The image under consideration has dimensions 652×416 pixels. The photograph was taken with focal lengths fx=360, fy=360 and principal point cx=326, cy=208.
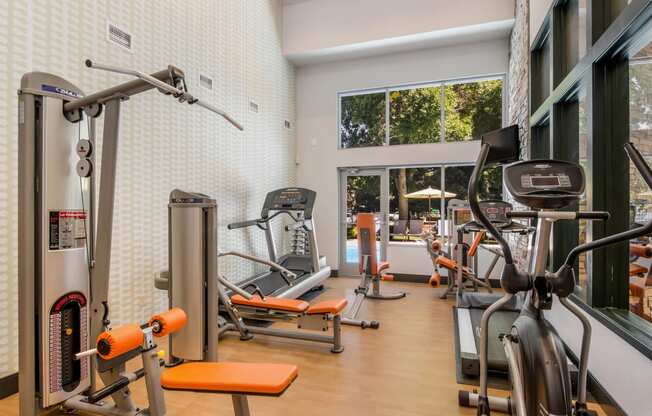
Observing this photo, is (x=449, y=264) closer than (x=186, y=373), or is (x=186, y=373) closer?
(x=186, y=373)

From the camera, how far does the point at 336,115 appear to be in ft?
23.9

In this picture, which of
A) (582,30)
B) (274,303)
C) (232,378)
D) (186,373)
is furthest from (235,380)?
(582,30)

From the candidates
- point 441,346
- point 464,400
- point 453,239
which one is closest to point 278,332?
point 441,346

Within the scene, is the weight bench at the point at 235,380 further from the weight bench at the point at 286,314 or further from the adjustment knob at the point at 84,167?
the weight bench at the point at 286,314

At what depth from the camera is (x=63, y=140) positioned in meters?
2.18

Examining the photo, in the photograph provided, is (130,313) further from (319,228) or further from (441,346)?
(319,228)

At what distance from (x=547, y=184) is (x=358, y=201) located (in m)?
5.68

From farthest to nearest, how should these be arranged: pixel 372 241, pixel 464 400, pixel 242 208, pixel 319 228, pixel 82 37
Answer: pixel 319 228 → pixel 242 208 → pixel 372 241 → pixel 82 37 → pixel 464 400

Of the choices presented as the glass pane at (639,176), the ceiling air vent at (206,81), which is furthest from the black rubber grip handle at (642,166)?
the ceiling air vent at (206,81)

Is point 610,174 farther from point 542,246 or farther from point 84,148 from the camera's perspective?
point 84,148

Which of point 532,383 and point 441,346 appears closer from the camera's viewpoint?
point 532,383

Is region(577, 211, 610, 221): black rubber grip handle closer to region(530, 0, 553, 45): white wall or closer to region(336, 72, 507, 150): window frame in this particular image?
region(530, 0, 553, 45): white wall

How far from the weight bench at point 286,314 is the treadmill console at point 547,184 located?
86.5 inches

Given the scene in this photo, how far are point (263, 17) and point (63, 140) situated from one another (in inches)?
199
